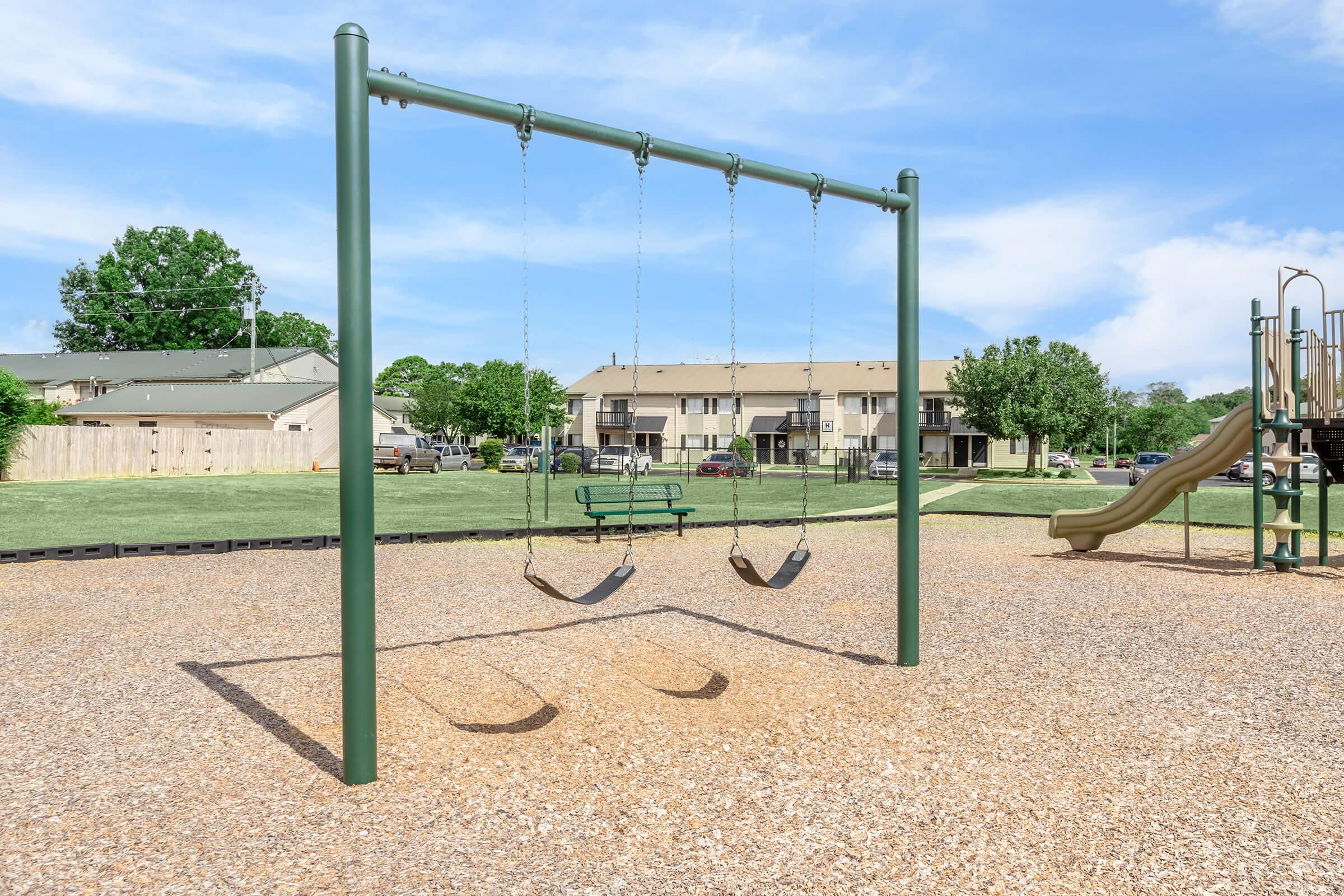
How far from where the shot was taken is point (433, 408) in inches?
2534

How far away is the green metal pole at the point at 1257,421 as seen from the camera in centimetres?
1166

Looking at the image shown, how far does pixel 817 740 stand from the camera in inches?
205

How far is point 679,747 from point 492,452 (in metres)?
42.4

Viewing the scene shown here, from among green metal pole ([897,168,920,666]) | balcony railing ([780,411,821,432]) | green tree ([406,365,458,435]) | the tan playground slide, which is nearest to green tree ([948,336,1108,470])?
balcony railing ([780,411,821,432])

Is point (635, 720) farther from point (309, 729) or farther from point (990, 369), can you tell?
point (990, 369)

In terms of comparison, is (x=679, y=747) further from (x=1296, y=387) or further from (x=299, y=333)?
(x=299, y=333)

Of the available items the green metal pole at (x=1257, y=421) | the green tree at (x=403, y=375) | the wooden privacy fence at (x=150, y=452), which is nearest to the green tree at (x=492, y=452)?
the wooden privacy fence at (x=150, y=452)

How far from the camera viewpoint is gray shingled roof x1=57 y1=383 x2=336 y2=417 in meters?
45.6

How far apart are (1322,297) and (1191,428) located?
9971cm

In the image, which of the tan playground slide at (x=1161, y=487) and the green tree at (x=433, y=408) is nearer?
the tan playground slide at (x=1161, y=487)

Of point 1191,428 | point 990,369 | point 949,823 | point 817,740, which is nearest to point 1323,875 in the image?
point 949,823

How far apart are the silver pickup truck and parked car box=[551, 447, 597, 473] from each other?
5354 millimetres

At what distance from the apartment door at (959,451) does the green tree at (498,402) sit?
27915mm

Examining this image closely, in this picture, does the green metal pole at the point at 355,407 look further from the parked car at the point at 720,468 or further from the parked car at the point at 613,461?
the parked car at the point at 720,468
